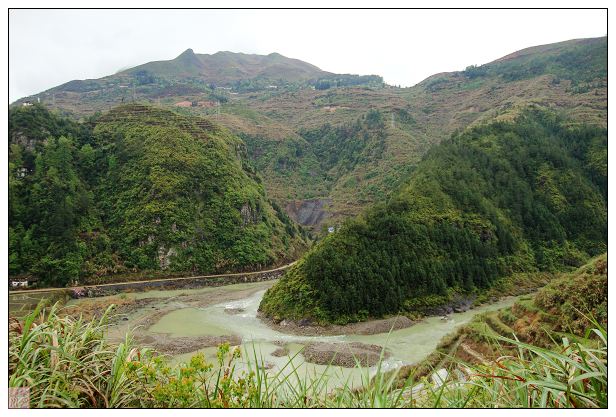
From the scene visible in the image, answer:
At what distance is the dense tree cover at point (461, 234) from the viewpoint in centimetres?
1914

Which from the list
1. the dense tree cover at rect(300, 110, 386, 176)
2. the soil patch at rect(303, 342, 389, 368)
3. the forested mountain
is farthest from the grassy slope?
the dense tree cover at rect(300, 110, 386, 176)

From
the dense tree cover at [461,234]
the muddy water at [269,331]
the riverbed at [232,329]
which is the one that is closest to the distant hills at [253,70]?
the dense tree cover at [461,234]

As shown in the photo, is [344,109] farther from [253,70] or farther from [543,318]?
[543,318]

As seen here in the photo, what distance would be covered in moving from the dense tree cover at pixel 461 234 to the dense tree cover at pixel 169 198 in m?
7.63

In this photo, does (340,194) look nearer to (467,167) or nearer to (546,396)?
(467,167)

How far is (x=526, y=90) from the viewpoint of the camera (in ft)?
175

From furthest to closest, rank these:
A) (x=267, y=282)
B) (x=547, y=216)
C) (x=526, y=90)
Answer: (x=526, y=90) < (x=267, y=282) < (x=547, y=216)

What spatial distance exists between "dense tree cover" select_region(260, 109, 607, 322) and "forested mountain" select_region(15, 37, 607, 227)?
3390 millimetres

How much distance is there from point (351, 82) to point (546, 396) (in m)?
120

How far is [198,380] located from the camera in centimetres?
262

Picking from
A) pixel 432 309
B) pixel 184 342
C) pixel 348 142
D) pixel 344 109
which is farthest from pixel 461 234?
pixel 344 109

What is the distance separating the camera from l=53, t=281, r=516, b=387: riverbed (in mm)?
13016

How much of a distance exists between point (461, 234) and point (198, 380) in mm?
23191
